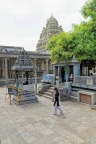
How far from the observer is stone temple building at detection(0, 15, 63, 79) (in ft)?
78.4

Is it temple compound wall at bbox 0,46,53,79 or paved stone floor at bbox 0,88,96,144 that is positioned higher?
temple compound wall at bbox 0,46,53,79

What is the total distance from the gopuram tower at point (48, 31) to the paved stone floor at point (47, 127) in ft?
108

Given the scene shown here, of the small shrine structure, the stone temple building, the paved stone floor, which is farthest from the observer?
the stone temple building

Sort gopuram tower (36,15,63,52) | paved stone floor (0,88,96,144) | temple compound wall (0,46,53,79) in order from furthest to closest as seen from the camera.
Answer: gopuram tower (36,15,63,52) → temple compound wall (0,46,53,79) → paved stone floor (0,88,96,144)

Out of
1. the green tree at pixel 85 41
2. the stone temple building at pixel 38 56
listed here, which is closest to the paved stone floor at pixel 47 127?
the green tree at pixel 85 41

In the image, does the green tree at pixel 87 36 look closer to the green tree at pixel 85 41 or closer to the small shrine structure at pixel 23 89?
the green tree at pixel 85 41

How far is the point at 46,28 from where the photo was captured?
141 feet

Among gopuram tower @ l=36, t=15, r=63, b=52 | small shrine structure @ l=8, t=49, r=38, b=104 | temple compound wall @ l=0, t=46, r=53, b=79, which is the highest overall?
gopuram tower @ l=36, t=15, r=63, b=52

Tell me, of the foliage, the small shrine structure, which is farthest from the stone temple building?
the foliage

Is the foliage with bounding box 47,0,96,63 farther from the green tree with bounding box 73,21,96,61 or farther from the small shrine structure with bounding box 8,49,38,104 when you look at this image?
the small shrine structure with bounding box 8,49,38,104

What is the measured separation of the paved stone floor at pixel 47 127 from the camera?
5.70m

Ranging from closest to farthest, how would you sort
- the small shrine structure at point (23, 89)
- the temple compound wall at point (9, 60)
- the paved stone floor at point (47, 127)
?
the paved stone floor at point (47, 127), the small shrine structure at point (23, 89), the temple compound wall at point (9, 60)

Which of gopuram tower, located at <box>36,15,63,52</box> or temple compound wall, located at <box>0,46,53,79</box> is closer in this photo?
temple compound wall, located at <box>0,46,53,79</box>

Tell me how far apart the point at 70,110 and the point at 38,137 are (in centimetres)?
415
